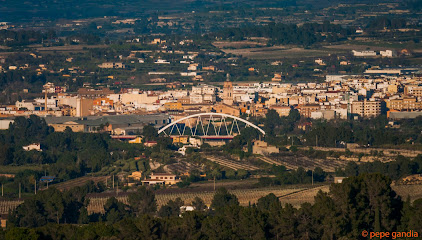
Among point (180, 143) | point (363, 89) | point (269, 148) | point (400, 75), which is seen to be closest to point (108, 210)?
point (269, 148)

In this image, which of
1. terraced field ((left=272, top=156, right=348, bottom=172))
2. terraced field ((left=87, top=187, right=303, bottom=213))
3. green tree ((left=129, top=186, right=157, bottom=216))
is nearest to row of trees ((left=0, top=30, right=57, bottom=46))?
terraced field ((left=272, top=156, right=348, bottom=172))

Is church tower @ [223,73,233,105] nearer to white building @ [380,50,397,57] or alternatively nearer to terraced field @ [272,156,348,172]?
white building @ [380,50,397,57]

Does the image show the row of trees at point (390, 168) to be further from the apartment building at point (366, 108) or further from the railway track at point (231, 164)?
the apartment building at point (366, 108)

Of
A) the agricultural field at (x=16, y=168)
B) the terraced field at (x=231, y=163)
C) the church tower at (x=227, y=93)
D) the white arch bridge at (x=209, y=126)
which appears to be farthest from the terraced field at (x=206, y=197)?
the church tower at (x=227, y=93)

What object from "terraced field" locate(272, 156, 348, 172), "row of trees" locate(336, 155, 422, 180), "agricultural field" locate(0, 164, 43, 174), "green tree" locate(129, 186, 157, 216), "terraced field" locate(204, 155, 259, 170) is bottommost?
"agricultural field" locate(0, 164, 43, 174)

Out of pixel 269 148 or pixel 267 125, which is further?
pixel 267 125

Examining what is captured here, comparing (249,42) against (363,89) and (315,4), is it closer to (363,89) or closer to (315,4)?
(363,89)
